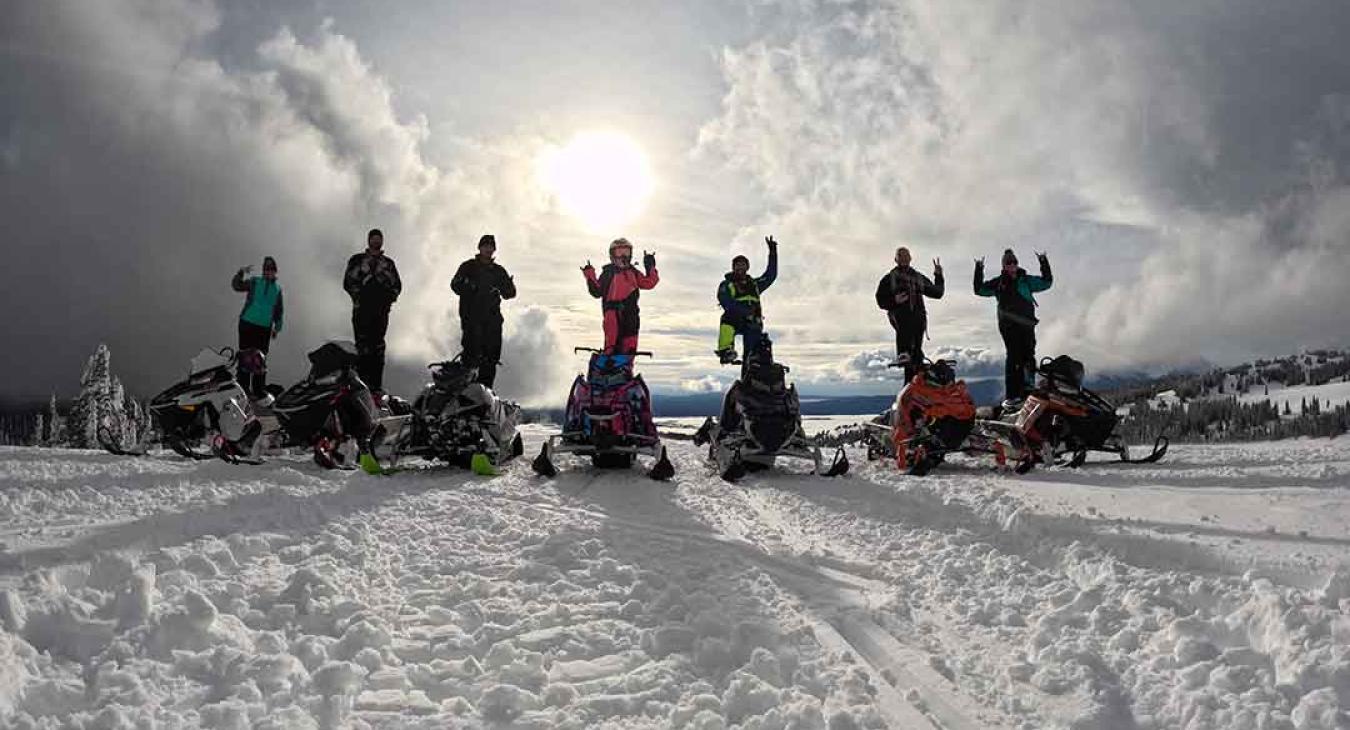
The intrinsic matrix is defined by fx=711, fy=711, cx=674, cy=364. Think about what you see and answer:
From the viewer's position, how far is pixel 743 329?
1179 cm

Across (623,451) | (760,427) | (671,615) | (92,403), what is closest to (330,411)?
(623,451)

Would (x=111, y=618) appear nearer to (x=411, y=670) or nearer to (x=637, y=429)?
(x=411, y=670)

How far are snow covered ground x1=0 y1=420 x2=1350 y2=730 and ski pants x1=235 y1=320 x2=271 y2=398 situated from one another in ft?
15.6

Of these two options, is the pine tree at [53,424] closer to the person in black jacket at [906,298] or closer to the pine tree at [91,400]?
the pine tree at [91,400]

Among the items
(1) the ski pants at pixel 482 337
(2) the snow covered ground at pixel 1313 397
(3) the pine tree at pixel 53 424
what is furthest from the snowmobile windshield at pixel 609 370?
(3) the pine tree at pixel 53 424

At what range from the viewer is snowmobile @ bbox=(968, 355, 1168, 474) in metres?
8.73

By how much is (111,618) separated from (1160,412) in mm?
37422

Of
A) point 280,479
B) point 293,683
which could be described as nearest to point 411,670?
point 293,683

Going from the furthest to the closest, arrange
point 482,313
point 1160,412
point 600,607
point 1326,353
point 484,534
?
point 1326,353, point 1160,412, point 482,313, point 484,534, point 600,607

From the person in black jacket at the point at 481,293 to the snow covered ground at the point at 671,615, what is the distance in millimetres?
5734

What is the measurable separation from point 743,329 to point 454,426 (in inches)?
197

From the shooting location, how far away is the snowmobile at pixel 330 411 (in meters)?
8.84

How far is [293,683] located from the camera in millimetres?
2762

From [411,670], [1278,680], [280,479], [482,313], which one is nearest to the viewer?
[1278,680]
